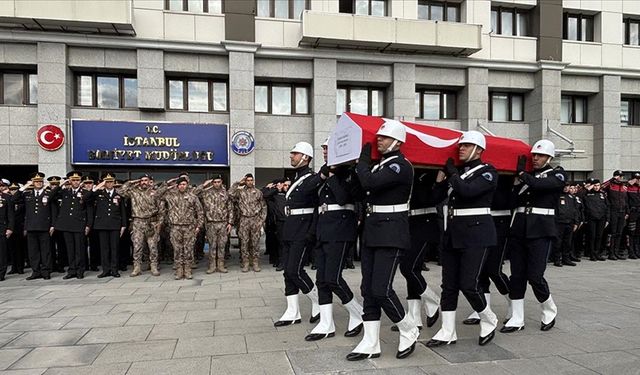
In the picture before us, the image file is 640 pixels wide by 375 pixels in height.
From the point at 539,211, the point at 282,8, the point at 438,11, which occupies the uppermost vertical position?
the point at 438,11

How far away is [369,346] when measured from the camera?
13.7 ft

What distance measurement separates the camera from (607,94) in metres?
17.4

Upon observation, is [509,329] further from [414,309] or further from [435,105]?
[435,105]

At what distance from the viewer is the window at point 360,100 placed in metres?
16.1

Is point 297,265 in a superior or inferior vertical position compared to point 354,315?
superior

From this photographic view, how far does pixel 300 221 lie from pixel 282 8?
12140 mm

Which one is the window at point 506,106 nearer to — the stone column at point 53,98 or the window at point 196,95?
the window at point 196,95

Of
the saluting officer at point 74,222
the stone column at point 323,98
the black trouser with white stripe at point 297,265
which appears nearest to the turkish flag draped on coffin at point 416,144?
the black trouser with white stripe at point 297,265

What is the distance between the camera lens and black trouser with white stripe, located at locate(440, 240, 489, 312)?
446 centimetres

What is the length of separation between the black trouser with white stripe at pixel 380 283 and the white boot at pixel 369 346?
78 millimetres

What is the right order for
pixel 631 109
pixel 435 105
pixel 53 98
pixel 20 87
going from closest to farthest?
1. pixel 53 98
2. pixel 20 87
3. pixel 435 105
4. pixel 631 109

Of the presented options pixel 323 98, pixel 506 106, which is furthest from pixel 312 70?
pixel 506 106

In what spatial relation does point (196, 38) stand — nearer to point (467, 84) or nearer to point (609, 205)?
point (467, 84)

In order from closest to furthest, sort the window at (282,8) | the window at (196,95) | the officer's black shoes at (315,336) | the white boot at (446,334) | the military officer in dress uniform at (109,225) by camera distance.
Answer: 1. the white boot at (446,334)
2. the officer's black shoes at (315,336)
3. the military officer in dress uniform at (109,225)
4. the window at (196,95)
5. the window at (282,8)
